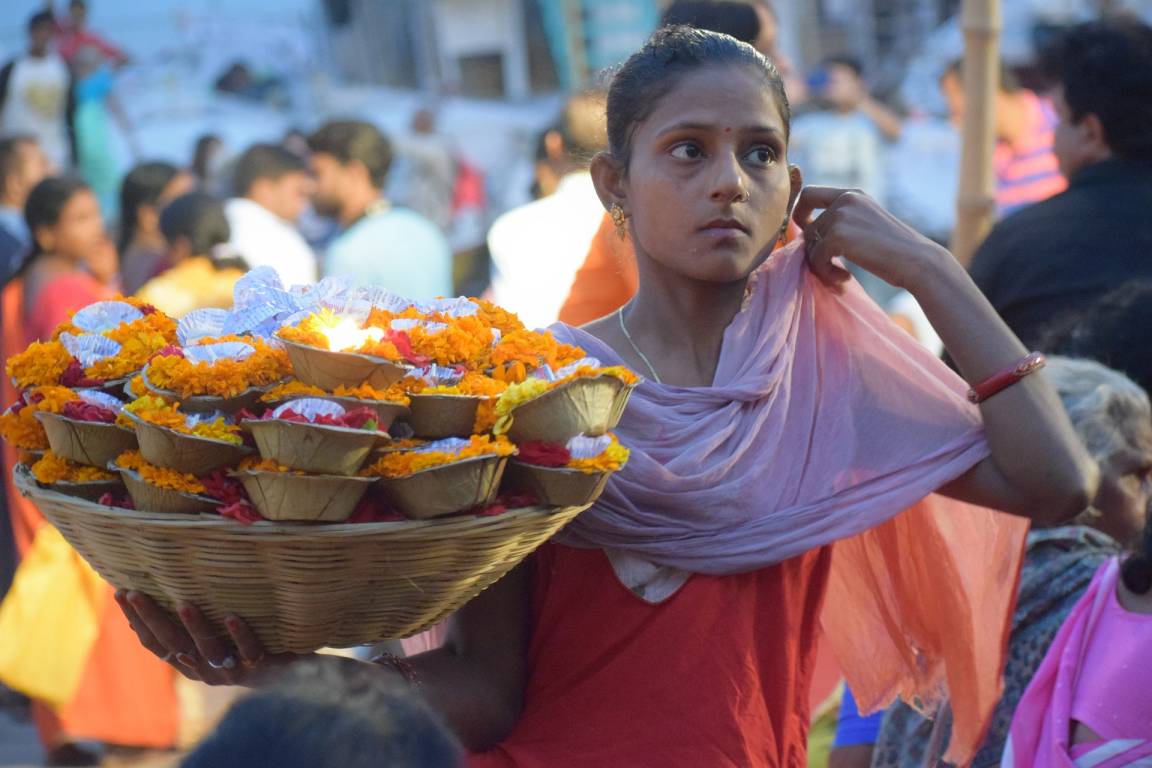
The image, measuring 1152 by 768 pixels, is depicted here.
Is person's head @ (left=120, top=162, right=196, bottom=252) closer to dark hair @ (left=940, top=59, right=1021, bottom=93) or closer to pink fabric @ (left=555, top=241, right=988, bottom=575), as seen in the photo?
dark hair @ (left=940, top=59, right=1021, bottom=93)

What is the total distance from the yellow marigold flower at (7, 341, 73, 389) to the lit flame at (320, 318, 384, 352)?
1.30ft

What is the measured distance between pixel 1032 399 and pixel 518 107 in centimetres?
1284

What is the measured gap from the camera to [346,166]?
730 cm

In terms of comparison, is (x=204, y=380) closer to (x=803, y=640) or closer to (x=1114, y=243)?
(x=803, y=640)

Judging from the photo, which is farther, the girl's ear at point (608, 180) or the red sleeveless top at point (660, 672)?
the girl's ear at point (608, 180)

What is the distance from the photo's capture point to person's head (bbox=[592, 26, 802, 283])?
2.46 meters

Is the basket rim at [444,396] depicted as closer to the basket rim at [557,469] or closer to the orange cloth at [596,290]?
the basket rim at [557,469]

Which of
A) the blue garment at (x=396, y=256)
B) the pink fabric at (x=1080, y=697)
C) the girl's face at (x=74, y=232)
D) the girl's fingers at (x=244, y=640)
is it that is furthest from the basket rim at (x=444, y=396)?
the girl's face at (x=74, y=232)

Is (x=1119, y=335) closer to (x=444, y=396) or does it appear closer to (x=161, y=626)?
(x=444, y=396)

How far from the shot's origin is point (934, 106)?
1280 cm

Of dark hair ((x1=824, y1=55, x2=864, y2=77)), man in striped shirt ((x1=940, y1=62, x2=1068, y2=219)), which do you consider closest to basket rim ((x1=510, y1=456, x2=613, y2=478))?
man in striped shirt ((x1=940, y1=62, x2=1068, y2=219))

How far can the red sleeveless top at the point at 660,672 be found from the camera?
94.6 inches

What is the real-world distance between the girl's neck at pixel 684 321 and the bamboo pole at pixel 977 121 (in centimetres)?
249

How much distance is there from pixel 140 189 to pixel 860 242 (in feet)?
20.4
